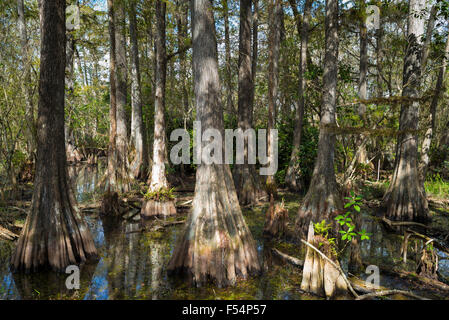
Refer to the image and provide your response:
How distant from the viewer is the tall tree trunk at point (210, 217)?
482 cm

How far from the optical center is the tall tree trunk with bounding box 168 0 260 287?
190 inches

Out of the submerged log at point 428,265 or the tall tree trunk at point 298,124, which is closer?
the submerged log at point 428,265

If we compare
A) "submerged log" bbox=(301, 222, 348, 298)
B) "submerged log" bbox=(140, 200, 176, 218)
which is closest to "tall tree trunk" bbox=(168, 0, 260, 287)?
"submerged log" bbox=(301, 222, 348, 298)

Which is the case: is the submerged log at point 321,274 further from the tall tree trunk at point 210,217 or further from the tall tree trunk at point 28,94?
the tall tree trunk at point 28,94

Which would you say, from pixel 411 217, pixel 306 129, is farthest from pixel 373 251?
pixel 306 129

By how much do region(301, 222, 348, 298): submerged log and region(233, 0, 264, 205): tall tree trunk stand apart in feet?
17.6

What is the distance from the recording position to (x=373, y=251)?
21.0 ft

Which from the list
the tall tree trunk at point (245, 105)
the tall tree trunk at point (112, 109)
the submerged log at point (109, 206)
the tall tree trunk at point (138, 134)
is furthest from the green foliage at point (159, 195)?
the tall tree trunk at point (138, 134)

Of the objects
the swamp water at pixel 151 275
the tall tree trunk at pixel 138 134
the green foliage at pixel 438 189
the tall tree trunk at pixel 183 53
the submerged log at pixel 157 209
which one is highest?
the tall tree trunk at pixel 183 53

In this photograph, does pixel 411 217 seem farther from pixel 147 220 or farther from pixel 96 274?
pixel 96 274

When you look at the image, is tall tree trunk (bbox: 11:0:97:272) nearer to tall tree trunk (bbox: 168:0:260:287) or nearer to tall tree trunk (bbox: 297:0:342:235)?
tall tree trunk (bbox: 168:0:260:287)

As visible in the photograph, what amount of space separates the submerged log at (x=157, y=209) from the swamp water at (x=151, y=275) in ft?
3.49

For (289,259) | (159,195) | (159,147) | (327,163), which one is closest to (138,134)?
(159,147)
